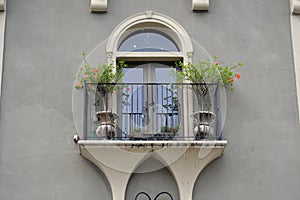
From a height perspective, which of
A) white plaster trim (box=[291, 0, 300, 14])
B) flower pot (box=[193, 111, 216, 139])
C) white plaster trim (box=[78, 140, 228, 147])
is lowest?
white plaster trim (box=[78, 140, 228, 147])

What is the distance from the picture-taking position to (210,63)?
1230 cm

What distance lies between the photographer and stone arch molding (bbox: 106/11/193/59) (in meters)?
12.4

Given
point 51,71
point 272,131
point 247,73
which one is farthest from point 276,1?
point 51,71

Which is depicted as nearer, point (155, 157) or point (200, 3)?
point (155, 157)

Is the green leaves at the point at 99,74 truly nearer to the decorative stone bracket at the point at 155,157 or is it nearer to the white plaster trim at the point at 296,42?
the decorative stone bracket at the point at 155,157

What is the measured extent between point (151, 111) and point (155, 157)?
2.81 ft

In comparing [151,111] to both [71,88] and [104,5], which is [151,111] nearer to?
[71,88]

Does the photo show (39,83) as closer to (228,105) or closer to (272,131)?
(228,105)

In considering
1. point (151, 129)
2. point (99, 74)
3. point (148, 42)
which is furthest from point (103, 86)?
point (148, 42)

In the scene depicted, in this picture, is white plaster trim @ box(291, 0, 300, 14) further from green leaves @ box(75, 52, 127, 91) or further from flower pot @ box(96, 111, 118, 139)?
flower pot @ box(96, 111, 118, 139)

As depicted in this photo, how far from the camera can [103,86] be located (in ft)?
39.0

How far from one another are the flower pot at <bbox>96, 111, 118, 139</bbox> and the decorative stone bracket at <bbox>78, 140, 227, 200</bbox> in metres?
0.25

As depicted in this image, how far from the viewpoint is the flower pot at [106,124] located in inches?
452

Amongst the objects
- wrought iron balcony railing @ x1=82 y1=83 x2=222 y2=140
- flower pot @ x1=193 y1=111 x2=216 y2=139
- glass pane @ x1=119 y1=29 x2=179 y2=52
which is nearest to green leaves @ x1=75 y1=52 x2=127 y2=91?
wrought iron balcony railing @ x1=82 y1=83 x2=222 y2=140
